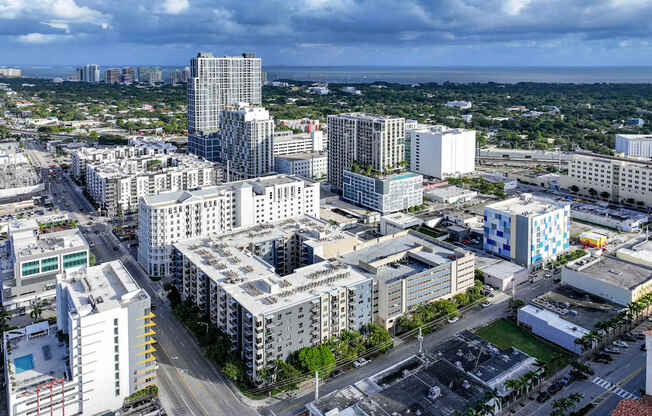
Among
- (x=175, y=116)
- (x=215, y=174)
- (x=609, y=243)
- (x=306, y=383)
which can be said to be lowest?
(x=306, y=383)

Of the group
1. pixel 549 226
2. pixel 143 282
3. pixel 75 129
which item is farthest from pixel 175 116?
pixel 549 226

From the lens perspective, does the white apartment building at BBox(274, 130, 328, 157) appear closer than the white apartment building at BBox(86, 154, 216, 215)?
No

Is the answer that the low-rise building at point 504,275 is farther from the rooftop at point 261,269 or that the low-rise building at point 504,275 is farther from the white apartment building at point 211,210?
the white apartment building at point 211,210

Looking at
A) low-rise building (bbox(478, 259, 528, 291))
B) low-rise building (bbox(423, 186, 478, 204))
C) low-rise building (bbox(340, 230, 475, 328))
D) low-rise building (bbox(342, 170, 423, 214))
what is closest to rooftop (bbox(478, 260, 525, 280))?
low-rise building (bbox(478, 259, 528, 291))

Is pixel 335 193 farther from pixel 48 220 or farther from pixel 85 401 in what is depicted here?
pixel 85 401

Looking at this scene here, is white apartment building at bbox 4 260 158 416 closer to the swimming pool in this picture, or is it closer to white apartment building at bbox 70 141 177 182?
the swimming pool
